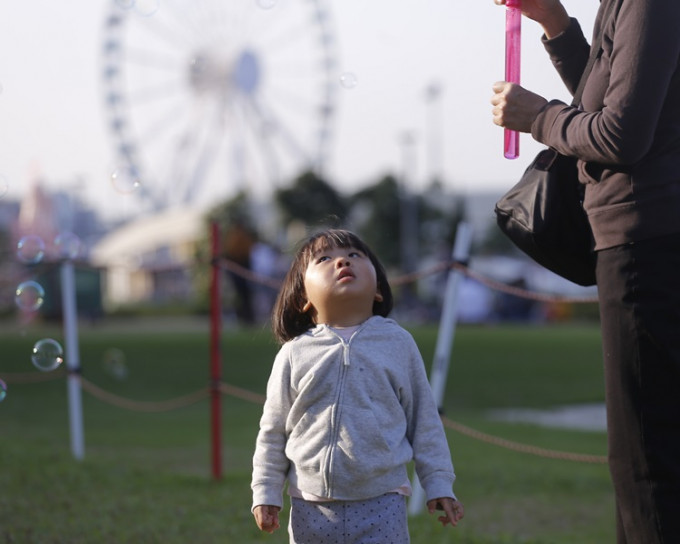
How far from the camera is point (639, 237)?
5.87ft

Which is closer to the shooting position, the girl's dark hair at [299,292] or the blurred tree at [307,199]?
the girl's dark hair at [299,292]

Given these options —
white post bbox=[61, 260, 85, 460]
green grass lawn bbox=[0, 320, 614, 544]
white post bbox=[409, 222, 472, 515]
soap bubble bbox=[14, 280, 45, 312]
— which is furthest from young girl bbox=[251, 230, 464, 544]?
white post bbox=[61, 260, 85, 460]

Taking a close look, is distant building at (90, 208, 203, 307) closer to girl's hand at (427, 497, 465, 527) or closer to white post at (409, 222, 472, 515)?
white post at (409, 222, 472, 515)

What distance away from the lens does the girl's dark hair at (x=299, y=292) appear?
2.23 metres

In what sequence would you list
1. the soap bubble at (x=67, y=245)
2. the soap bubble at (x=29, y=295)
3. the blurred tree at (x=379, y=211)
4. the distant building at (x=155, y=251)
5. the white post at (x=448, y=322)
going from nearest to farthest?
the white post at (x=448, y=322) < the soap bubble at (x=29, y=295) < the soap bubble at (x=67, y=245) < the blurred tree at (x=379, y=211) < the distant building at (x=155, y=251)

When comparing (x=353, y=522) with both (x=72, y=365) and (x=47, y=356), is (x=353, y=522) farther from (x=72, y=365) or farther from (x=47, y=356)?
(x=72, y=365)

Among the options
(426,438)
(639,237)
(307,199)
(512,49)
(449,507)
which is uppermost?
(512,49)

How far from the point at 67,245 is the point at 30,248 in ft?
2.39

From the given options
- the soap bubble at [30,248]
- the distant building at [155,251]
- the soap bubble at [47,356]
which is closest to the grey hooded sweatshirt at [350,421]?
the soap bubble at [47,356]

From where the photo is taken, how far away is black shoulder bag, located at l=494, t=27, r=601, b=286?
196cm

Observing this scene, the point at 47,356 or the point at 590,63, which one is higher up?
A: the point at 590,63

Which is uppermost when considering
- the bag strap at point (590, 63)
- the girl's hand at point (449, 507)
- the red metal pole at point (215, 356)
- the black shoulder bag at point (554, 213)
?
the bag strap at point (590, 63)

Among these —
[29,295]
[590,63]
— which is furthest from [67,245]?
[590,63]

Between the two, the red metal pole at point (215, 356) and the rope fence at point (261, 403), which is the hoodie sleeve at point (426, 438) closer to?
the rope fence at point (261, 403)
